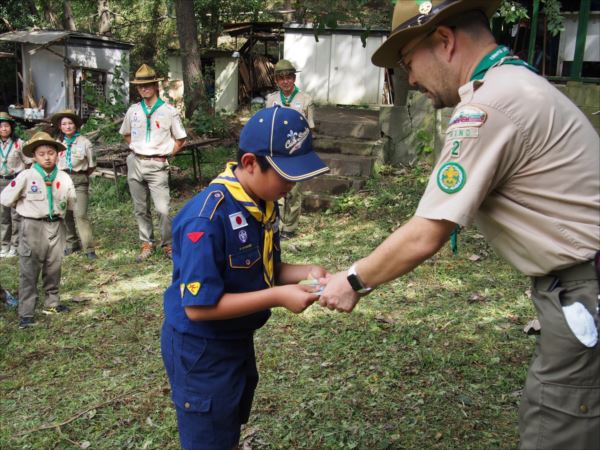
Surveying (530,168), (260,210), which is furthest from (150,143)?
(530,168)

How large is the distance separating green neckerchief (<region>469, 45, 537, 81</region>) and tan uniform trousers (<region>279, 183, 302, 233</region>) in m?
5.95

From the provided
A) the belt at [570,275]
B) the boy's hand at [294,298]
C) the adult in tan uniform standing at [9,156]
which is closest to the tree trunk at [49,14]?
the adult in tan uniform standing at [9,156]

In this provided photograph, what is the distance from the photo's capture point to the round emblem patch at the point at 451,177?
6.58ft

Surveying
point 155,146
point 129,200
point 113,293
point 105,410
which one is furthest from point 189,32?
point 105,410

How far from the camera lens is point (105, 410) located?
4.23 m

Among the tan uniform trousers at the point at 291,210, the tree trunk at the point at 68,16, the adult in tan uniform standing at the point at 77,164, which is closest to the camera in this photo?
the adult in tan uniform standing at the point at 77,164

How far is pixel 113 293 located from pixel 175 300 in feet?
14.8

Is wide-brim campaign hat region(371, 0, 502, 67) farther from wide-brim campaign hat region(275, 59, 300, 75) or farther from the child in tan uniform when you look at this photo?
wide-brim campaign hat region(275, 59, 300, 75)

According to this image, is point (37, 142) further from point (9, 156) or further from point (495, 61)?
point (495, 61)

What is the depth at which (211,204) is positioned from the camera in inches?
94.2

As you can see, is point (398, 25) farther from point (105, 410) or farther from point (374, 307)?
point (374, 307)

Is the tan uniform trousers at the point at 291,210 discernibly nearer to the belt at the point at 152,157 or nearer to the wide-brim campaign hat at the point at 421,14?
the belt at the point at 152,157

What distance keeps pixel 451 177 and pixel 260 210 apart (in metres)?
0.85

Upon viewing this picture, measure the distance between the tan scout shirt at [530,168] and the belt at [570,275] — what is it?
0.03 m
